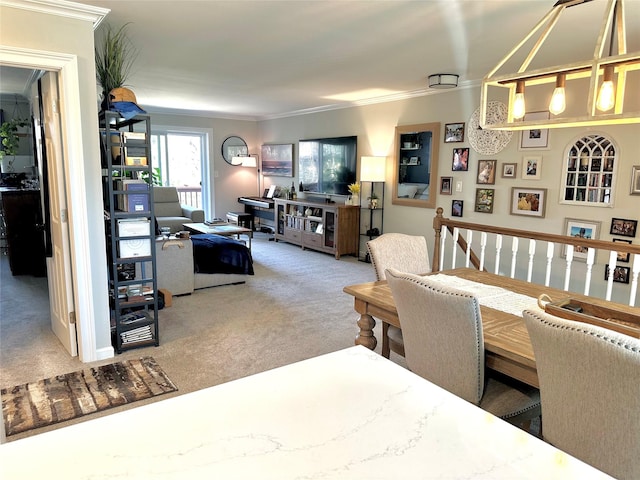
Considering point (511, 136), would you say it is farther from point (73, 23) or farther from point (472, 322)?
point (73, 23)

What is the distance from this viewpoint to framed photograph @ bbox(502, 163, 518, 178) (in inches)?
177

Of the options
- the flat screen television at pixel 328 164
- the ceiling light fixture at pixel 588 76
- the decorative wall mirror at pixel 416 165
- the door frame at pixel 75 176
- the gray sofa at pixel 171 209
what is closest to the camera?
the ceiling light fixture at pixel 588 76

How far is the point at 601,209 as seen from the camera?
3.85m

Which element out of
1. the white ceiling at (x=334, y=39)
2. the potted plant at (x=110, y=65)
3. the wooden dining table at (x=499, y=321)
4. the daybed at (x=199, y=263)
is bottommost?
the daybed at (x=199, y=263)

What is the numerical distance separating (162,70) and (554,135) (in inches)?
156

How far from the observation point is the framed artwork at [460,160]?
16.2 ft

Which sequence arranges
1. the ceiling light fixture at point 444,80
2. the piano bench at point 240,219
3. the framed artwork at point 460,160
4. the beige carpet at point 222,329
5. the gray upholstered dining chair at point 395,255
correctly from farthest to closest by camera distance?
the piano bench at point 240,219 < the framed artwork at point 460,160 < the ceiling light fixture at point 444,80 < the beige carpet at point 222,329 < the gray upholstered dining chair at point 395,255

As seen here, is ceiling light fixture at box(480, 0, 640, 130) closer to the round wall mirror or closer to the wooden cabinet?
the wooden cabinet

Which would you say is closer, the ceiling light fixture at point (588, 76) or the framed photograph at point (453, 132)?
the ceiling light fixture at point (588, 76)

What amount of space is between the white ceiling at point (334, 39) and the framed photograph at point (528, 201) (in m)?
1.20

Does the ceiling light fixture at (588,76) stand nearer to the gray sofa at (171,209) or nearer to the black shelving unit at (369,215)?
the black shelving unit at (369,215)

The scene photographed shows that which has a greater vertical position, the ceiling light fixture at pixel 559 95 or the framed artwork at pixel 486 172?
the ceiling light fixture at pixel 559 95

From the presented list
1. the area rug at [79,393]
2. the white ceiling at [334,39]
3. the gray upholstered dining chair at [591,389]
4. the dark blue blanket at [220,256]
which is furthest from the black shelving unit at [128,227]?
Answer: the gray upholstered dining chair at [591,389]

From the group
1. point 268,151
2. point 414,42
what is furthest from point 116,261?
point 268,151
